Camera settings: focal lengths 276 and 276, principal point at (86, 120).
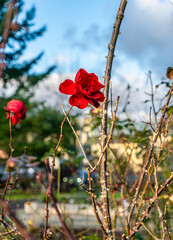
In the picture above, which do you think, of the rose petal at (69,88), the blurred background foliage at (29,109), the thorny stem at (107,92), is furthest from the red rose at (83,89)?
the blurred background foliage at (29,109)

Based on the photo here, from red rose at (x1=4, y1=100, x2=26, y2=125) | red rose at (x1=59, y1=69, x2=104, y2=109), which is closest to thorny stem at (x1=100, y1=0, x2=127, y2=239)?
red rose at (x1=59, y1=69, x2=104, y2=109)

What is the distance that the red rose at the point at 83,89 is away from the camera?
932 mm

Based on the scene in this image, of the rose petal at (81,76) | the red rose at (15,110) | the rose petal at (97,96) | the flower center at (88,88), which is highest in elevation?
the rose petal at (81,76)

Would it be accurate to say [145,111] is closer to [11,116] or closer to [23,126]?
[11,116]

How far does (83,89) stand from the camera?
3.08 feet

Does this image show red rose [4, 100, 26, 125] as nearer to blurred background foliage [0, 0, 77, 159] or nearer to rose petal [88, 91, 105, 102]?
rose petal [88, 91, 105, 102]

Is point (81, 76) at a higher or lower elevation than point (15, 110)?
higher

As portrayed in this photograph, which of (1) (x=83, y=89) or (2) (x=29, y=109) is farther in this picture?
(2) (x=29, y=109)

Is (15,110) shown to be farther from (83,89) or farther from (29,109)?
(29,109)

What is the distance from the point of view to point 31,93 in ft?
53.2

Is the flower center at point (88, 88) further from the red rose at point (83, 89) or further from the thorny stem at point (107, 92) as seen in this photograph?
the thorny stem at point (107, 92)

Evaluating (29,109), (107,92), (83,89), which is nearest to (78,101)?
(83,89)

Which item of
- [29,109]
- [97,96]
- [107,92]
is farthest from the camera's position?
[29,109]

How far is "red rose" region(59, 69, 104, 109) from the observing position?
3.06 feet
